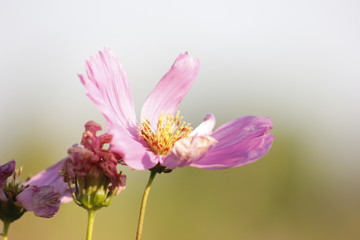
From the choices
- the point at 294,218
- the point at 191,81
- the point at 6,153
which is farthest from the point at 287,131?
the point at 191,81

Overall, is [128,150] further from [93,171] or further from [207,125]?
[207,125]

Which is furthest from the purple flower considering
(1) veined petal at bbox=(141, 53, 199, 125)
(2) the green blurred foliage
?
(2) the green blurred foliage

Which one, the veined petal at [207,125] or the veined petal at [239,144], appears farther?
the veined petal at [207,125]

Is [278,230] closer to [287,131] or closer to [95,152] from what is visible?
[287,131]

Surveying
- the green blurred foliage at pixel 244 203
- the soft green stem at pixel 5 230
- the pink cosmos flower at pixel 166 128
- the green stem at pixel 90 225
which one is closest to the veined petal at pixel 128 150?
the pink cosmos flower at pixel 166 128

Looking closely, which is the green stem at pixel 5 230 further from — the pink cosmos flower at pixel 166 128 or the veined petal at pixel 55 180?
the pink cosmos flower at pixel 166 128

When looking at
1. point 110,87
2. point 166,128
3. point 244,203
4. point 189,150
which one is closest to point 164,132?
point 166,128

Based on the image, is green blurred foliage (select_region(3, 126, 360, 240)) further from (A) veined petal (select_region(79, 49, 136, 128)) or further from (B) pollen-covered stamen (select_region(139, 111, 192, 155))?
(A) veined petal (select_region(79, 49, 136, 128))
